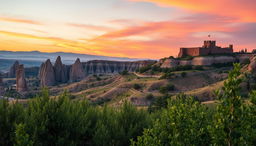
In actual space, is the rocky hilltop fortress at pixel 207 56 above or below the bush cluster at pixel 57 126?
above

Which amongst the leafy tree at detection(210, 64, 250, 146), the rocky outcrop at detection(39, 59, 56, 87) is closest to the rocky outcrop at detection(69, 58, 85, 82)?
the rocky outcrop at detection(39, 59, 56, 87)

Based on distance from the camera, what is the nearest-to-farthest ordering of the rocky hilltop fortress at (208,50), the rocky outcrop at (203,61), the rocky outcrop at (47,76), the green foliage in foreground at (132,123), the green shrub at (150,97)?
the green foliage in foreground at (132,123) → the green shrub at (150,97) → the rocky outcrop at (203,61) → the rocky hilltop fortress at (208,50) → the rocky outcrop at (47,76)

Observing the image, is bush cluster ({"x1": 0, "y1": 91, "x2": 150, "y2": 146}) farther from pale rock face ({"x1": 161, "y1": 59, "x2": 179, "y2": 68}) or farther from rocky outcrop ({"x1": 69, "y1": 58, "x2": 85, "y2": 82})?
rocky outcrop ({"x1": 69, "y1": 58, "x2": 85, "y2": 82})

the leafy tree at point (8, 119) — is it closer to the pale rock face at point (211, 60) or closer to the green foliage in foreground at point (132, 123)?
the green foliage in foreground at point (132, 123)

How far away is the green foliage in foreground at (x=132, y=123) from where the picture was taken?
721 centimetres

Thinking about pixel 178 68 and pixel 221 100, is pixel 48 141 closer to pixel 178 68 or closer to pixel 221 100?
pixel 221 100

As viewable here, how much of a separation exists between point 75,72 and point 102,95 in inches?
3619

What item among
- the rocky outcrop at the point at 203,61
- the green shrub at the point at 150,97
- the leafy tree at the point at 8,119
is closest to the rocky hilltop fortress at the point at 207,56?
the rocky outcrop at the point at 203,61

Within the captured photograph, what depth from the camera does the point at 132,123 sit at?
62.0 feet

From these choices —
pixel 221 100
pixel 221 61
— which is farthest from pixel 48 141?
pixel 221 61

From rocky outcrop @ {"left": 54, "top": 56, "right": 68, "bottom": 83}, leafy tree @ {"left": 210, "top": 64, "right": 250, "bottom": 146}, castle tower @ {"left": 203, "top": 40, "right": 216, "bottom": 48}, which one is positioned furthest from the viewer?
rocky outcrop @ {"left": 54, "top": 56, "right": 68, "bottom": 83}

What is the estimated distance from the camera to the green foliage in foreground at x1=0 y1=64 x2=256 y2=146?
7.21 m

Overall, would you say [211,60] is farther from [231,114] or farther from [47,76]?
[231,114]

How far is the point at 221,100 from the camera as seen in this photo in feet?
23.6
